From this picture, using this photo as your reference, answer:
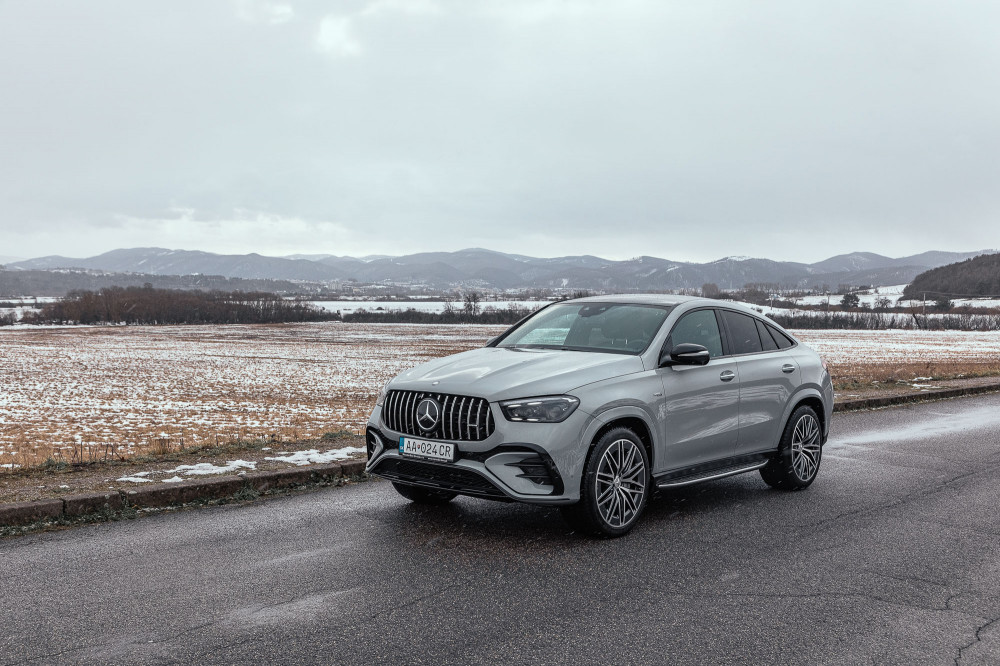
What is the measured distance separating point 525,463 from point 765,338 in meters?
3.33

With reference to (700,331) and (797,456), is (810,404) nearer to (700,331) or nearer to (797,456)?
(797,456)

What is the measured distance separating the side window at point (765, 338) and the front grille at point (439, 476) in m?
3.44

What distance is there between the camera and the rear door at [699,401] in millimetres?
6402

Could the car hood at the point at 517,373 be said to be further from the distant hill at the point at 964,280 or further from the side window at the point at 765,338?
the distant hill at the point at 964,280

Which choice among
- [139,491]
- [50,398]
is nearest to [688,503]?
[139,491]

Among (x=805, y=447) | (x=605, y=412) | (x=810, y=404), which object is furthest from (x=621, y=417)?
(x=810, y=404)

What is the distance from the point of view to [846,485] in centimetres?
788

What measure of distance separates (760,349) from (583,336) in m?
1.86

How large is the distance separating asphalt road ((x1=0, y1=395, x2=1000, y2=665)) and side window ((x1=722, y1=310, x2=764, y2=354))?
1.34 meters

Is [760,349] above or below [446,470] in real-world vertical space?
above

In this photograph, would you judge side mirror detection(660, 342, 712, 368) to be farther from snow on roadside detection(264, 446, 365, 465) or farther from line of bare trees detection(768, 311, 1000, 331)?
line of bare trees detection(768, 311, 1000, 331)

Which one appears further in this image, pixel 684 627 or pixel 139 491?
pixel 139 491

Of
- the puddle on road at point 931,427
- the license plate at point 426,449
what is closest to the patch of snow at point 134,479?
the license plate at point 426,449

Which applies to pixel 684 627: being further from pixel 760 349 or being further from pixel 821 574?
pixel 760 349
